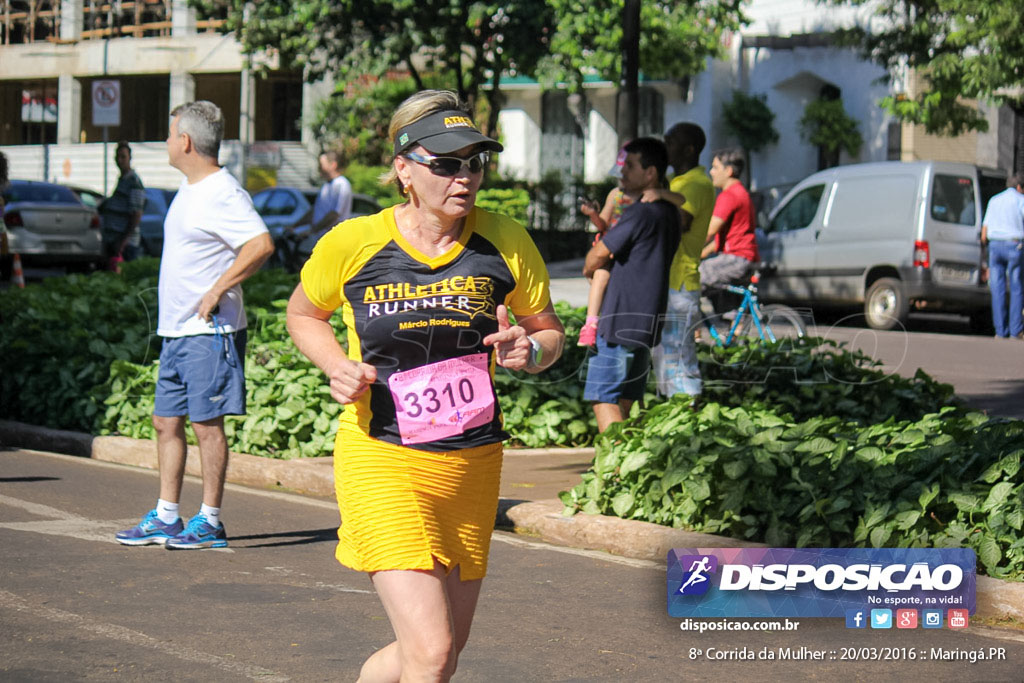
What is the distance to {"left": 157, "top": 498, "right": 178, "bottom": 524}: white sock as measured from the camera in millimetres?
7086

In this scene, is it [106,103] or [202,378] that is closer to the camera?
[202,378]

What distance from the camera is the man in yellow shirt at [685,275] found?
9266mm

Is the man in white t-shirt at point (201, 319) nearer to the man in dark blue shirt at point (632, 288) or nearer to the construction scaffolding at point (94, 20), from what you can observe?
the man in dark blue shirt at point (632, 288)

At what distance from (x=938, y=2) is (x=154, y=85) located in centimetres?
3243

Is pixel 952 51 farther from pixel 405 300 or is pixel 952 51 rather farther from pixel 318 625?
pixel 405 300

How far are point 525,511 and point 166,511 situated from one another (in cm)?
184

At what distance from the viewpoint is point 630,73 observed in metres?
13.6

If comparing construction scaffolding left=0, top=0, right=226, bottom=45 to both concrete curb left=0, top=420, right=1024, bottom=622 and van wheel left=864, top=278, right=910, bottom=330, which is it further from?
concrete curb left=0, top=420, right=1024, bottom=622

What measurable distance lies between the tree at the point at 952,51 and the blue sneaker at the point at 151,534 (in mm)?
15032

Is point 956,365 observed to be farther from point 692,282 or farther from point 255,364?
point 255,364

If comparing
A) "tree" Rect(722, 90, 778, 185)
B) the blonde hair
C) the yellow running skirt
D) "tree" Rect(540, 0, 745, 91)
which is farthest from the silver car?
the yellow running skirt

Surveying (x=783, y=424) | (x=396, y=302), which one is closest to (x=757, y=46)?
(x=783, y=424)

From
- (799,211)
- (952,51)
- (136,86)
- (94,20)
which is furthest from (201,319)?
(94,20)

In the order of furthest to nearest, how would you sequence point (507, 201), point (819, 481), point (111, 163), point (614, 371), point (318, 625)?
point (111, 163), point (507, 201), point (614, 371), point (819, 481), point (318, 625)
